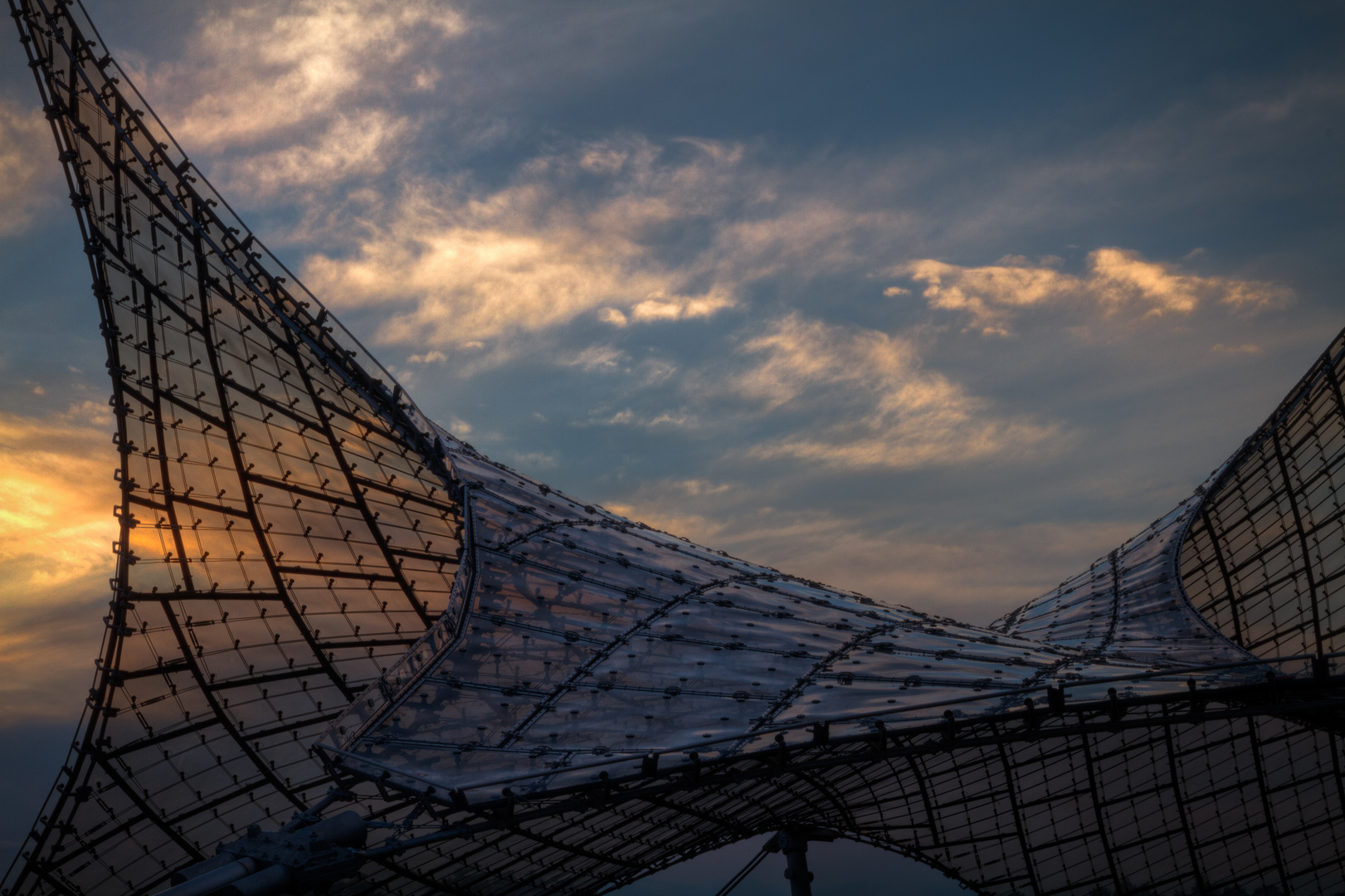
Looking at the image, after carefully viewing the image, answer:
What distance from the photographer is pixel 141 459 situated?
33.9 meters

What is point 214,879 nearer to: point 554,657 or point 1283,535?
point 554,657

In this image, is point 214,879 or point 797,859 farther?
point 797,859

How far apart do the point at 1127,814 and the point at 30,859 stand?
42147 mm

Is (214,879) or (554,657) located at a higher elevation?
(554,657)

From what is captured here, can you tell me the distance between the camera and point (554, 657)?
2667 cm

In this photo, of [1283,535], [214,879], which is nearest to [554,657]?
[214,879]

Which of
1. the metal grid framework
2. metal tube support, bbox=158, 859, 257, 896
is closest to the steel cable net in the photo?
the metal grid framework

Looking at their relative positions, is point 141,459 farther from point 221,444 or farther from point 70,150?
point 70,150

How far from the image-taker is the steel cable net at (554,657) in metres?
23.6

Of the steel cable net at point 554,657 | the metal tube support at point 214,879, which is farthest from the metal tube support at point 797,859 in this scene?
the metal tube support at point 214,879

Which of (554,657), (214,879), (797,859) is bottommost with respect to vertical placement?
(797,859)

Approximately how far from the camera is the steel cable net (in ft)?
77.3

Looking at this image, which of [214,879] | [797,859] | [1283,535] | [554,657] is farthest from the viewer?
[797,859]

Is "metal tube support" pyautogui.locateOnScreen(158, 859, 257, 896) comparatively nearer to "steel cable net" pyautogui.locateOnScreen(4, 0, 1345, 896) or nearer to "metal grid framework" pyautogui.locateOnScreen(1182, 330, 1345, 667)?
"steel cable net" pyautogui.locateOnScreen(4, 0, 1345, 896)
